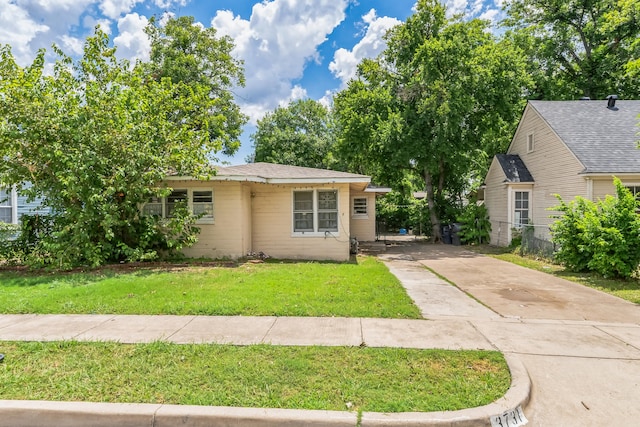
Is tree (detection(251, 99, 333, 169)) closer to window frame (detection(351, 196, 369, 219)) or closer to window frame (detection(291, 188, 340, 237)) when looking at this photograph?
window frame (detection(351, 196, 369, 219))

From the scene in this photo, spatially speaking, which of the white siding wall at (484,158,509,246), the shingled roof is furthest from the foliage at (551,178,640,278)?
the white siding wall at (484,158,509,246)

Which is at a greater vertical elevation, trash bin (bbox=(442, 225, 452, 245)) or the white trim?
the white trim

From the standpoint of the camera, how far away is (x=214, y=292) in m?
6.80

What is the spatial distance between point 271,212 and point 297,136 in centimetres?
2429

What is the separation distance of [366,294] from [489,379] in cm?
345

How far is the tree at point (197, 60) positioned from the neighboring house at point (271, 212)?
12.1 meters

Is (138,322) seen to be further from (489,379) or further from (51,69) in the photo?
(51,69)

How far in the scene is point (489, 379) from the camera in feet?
11.1

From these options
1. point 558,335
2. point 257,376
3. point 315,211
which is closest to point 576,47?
point 315,211

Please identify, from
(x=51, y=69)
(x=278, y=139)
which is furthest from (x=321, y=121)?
(x=51, y=69)

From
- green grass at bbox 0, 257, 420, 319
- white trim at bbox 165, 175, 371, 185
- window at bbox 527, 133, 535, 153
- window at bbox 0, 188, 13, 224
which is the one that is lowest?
green grass at bbox 0, 257, 420, 319

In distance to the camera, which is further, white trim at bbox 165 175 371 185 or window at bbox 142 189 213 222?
window at bbox 142 189 213 222

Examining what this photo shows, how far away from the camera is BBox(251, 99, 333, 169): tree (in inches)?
1361

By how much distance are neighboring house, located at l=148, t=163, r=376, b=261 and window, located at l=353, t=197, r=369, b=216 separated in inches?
292
